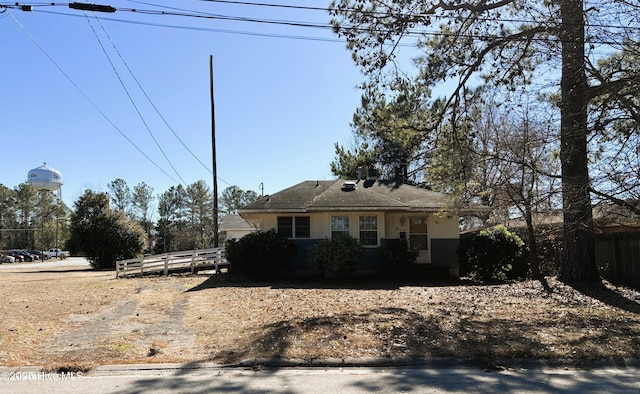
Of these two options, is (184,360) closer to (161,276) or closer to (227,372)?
(227,372)

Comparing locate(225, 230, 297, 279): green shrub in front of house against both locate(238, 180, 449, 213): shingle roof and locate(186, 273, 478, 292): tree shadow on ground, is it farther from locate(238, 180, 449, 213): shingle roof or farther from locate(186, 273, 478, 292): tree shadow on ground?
locate(238, 180, 449, 213): shingle roof

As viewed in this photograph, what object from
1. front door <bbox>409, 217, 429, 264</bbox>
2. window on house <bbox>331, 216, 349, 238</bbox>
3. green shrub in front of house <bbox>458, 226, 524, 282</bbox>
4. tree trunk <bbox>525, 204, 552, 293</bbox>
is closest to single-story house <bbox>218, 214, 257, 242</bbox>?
window on house <bbox>331, 216, 349, 238</bbox>

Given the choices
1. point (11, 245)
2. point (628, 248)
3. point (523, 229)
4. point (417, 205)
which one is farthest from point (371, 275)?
point (11, 245)

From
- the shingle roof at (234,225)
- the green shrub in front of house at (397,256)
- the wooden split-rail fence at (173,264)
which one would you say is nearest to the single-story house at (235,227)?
the shingle roof at (234,225)

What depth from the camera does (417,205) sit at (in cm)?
1888

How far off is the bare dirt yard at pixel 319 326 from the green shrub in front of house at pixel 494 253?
10.7 feet

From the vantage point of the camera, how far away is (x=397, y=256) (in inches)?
679

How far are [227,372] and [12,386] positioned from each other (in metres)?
2.43

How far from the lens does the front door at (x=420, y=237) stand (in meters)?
19.6

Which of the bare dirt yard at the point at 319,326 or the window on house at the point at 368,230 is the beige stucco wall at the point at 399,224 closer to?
the window on house at the point at 368,230

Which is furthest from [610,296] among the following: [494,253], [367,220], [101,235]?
[101,235]

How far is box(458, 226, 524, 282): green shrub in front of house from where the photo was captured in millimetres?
17062

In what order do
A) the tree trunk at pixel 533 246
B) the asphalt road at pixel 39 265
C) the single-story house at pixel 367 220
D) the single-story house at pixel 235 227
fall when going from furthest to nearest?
the single-story house at pixel 235 227 → the asphalt road at pixel 39 265 → the single-story house at pixel 367 220 → the tree trunk at pixel 533 246

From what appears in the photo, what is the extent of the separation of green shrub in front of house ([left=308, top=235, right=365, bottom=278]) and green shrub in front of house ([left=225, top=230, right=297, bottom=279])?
1.39 m
